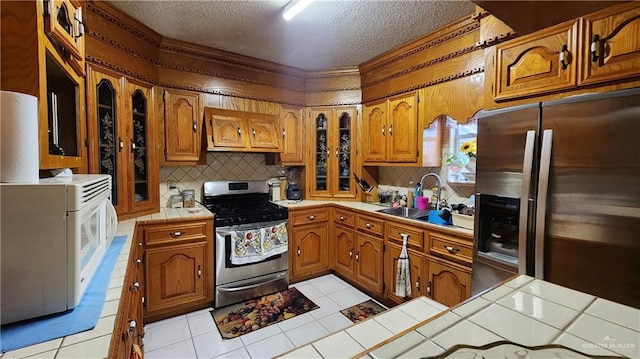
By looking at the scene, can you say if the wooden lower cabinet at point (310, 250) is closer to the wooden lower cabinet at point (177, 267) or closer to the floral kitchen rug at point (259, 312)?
the floral kitchen rug at point (259, 312)

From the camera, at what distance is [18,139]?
0.84m

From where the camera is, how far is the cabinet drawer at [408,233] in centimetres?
239

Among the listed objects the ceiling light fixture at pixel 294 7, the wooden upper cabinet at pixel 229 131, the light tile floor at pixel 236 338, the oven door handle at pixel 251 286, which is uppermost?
the ceiling light fixture at pixel 294 7

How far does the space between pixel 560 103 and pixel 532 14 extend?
1.10 metres

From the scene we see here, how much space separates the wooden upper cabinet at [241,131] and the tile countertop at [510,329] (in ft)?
8.06

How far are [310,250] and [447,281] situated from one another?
1.52 metres

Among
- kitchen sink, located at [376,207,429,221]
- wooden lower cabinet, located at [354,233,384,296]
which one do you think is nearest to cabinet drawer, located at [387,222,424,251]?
wooden lower cabinet, located at [354,233,384,296]

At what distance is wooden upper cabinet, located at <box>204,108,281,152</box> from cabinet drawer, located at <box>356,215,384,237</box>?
122cm

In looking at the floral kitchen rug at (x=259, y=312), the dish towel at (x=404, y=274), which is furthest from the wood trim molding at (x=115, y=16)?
the dish towel at (x=404, y=274)

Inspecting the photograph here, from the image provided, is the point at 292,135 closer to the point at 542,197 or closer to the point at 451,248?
the point at 451,248

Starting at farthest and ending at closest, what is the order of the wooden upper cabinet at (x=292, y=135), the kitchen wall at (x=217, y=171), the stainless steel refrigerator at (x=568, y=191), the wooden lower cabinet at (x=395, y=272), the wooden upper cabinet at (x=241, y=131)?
the wooden upper cabinet at (x=292, y=135), the kitchen wall at (x=217, y=171), the wooden upper cabinet at (x=241, y=131), the wooden lower cabinet at (x=395, y=272), the stainless steel refrigerator at (x=568, y=191)

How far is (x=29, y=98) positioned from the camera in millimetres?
863

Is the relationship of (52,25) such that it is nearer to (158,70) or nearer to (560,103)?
(158,70)

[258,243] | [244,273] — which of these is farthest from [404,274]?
[244,273]
